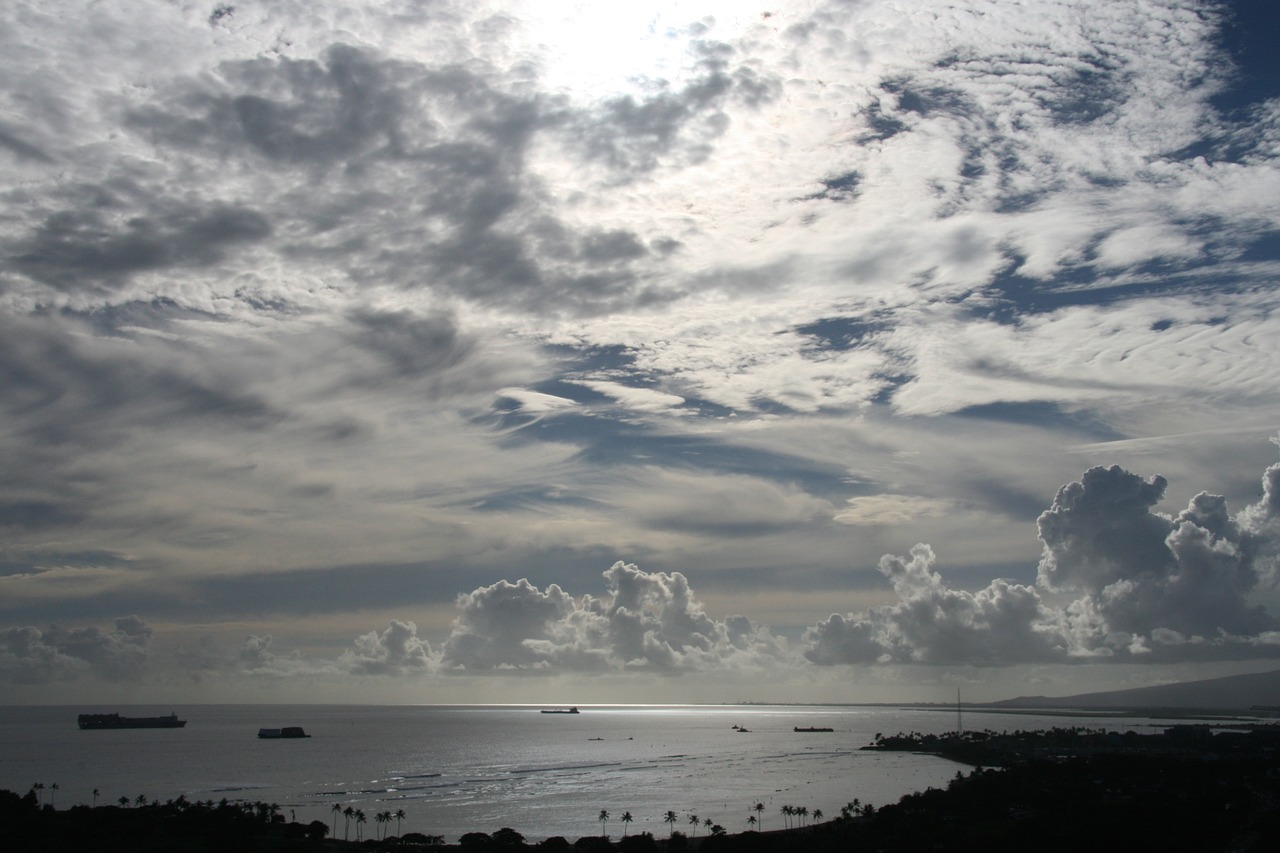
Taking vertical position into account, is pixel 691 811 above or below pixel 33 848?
below

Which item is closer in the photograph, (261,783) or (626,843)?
(626,843)

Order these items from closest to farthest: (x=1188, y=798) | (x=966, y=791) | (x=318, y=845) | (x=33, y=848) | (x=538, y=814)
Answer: (x=33, y=848)
(x=318, y=845)
(x=1188, y=798)
(x=966, y=791)
(x=538, y=814)

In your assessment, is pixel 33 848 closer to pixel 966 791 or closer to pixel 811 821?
pixel 811 821

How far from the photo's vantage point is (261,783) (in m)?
192

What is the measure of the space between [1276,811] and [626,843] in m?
86.8

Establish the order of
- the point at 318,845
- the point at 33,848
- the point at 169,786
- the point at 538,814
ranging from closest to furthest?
the point at 33,848 < the point at 318,845 < the point at 538,814 < the point at 169,786

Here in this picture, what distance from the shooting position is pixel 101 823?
110 m

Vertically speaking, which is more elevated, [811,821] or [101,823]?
[101,823]

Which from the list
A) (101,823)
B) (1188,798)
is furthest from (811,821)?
(101,823)

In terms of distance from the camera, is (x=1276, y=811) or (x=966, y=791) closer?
(x=1276, y=811)

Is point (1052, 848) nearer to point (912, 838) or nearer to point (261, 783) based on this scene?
point (912, 838)

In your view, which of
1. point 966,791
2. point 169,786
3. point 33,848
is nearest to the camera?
point 33,848

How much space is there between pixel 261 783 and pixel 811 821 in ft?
387

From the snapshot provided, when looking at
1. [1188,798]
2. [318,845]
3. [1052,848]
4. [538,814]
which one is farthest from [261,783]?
[1188,798]
